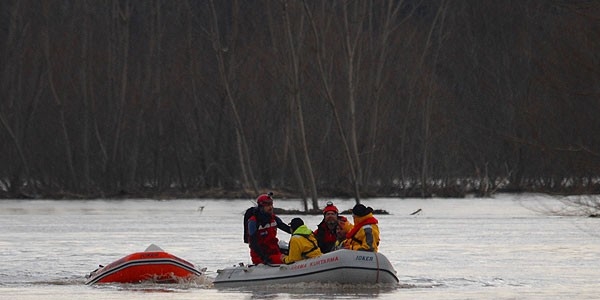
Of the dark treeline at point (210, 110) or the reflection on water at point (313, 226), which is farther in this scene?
the dark treeline at point (210, 110)

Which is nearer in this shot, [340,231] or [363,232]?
[363,232]

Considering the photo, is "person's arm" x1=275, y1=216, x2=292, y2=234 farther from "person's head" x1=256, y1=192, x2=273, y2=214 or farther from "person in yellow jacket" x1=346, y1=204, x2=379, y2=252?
"person in yellow jacket" x1=346, y1=204, x2=379, y2=252

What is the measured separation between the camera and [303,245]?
25.2 meters

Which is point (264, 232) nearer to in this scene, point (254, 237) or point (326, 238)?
point (254, 237)

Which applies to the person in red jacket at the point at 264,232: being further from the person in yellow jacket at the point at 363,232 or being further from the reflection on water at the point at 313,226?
the person in yellow jacket at the point at 363,232

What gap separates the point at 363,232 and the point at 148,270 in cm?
475

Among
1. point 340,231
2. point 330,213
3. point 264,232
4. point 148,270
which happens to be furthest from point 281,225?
point 148,270

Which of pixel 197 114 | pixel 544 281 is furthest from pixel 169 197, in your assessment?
pixel 544 281

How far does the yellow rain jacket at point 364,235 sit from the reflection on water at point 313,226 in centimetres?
69

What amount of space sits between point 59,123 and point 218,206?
16298mm

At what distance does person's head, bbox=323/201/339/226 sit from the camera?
25.0 meters

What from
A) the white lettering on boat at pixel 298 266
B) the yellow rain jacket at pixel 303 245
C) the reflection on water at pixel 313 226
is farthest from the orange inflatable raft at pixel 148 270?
the white lettering on boat at pixel 298 266

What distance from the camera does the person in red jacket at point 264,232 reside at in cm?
2550

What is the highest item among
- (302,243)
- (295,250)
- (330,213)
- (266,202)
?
(266,202)
